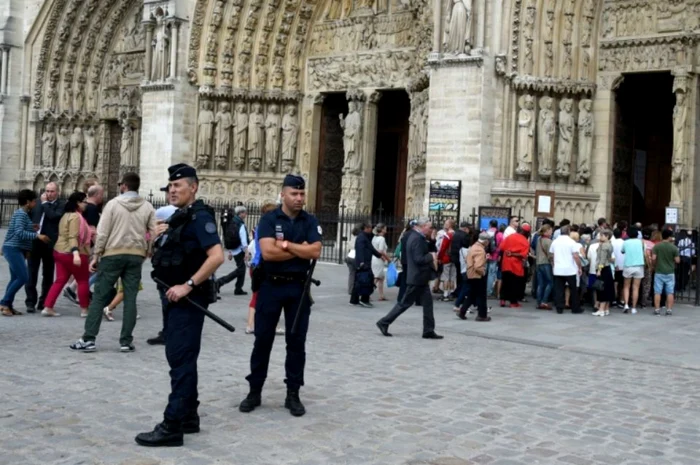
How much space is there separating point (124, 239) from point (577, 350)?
506 centimetres

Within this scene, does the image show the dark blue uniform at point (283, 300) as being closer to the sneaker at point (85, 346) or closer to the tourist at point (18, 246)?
the sneaker at point (85, 346)

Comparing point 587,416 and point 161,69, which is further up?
point 161,69

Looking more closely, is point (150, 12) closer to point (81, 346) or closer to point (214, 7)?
point (214, 7)

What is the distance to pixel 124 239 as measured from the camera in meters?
8.12

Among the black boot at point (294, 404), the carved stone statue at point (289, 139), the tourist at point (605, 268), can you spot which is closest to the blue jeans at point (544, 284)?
the tourist at point (605, 268)

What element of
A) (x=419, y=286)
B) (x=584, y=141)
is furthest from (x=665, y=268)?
(x=584, y=141)

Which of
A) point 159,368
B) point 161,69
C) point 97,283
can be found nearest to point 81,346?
point 97,283

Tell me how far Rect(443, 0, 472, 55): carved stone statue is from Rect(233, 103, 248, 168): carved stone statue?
26.6 ft

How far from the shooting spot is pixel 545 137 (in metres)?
18.6

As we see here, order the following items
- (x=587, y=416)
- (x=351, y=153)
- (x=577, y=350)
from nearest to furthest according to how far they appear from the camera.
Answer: (x=587, y=416) < (x=577, y=350) < (x=351, y=153)

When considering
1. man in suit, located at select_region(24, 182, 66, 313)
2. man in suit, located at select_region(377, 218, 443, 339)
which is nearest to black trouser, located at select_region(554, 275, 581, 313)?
man in suit, located at select_region(377, 218, 443, 339)

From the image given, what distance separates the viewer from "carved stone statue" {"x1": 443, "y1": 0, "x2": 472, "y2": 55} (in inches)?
712

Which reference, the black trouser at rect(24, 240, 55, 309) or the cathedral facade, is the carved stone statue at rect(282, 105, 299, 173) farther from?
the black trouser at rect(24, 240, 55, 309)

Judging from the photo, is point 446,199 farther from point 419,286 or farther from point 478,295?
point 419,286
